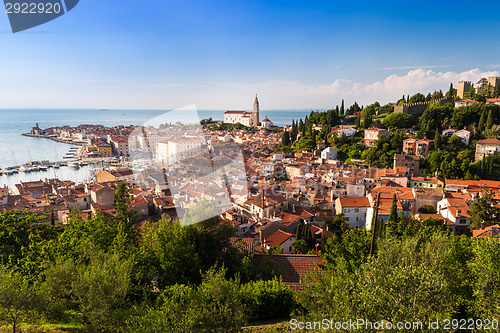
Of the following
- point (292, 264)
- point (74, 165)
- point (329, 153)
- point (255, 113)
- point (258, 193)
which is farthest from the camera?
point (255, 113)

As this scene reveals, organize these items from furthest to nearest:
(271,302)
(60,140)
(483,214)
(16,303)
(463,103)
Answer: (60,140)
(463,103)
(483,214)
(271,302)
(16,303)

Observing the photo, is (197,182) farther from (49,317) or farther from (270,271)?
(49,317)

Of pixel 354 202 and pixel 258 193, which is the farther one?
pixel 258 193

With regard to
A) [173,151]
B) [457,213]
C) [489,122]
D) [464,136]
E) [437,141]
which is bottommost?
[457,213]

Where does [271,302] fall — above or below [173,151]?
below

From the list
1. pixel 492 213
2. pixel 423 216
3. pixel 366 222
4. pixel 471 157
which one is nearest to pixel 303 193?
pixel 366 222

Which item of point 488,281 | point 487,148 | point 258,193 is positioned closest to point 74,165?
point 258,193

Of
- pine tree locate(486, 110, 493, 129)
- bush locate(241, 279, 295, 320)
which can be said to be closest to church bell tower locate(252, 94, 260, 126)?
pine tree locate(486, 110, 493, 129)

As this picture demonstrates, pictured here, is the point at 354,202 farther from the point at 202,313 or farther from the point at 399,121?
the point at 399,121
